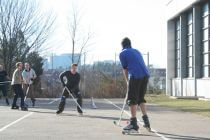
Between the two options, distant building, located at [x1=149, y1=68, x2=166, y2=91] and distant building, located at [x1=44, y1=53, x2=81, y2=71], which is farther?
distant building, located at [x1=149, y1=68, x2=166, y2=91]

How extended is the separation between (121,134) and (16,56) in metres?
33.9

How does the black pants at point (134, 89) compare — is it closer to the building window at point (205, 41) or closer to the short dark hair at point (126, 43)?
the short dark hair at point (126, 43)

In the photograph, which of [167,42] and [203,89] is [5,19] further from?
[203,89]

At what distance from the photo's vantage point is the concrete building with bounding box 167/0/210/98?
107ft

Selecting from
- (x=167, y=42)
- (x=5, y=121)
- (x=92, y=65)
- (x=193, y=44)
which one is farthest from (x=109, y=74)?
(x=5, y=121)

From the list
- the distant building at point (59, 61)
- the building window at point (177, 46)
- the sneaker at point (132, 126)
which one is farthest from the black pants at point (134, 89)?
the distant building at point (59, 61)

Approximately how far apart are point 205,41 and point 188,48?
15.6 ft

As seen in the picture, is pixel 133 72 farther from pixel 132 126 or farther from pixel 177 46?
pixel 177 46

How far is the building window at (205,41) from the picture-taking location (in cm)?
3216

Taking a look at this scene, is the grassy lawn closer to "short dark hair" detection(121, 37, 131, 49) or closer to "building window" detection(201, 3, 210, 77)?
"building window" detection(201, 3, 210, 77)

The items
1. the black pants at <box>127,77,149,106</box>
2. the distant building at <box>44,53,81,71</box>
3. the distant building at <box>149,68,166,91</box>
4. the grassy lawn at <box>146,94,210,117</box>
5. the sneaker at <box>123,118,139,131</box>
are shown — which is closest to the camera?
the sneaker at <box>123,118,139,131</box>

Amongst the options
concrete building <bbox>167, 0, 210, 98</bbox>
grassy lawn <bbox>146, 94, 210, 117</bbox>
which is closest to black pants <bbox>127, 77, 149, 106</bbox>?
grassy lawn <bbox>146, 94, 210, 117</bbox>

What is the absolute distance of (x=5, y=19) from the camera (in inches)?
1781

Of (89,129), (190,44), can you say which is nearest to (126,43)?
(89,129)
